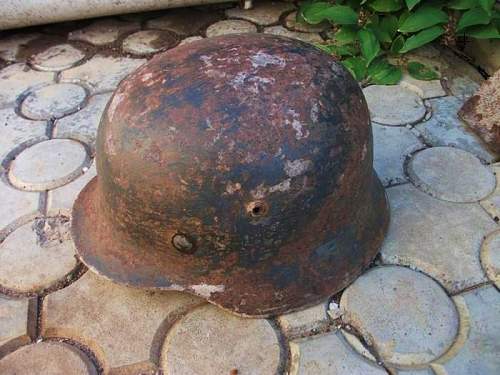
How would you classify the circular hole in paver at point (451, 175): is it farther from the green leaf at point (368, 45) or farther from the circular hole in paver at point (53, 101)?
the circular hole in paver at point (53, 101)

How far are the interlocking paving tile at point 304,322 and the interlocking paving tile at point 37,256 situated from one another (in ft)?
2.12

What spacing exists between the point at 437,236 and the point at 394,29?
1100 mm

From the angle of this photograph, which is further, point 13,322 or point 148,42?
point 148,42

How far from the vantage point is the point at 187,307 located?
1.35 metres

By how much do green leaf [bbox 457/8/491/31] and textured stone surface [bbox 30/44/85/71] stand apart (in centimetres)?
172

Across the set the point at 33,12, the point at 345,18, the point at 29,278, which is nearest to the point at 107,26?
the point at 33,12

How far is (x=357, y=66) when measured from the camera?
2.16 meters

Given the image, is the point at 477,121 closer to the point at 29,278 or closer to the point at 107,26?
the point at 29,278

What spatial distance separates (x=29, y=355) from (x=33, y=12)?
173cm

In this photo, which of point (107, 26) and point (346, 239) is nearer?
point (346, 239)

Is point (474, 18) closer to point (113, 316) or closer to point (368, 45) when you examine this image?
point (368, 45)

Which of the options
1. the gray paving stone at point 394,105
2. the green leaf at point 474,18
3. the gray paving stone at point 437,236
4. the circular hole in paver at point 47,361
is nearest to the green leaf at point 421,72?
the gray paving stone at point 394,105

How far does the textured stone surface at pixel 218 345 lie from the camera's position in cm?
122

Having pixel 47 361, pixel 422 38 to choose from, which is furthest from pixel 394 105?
pixel 47 361
